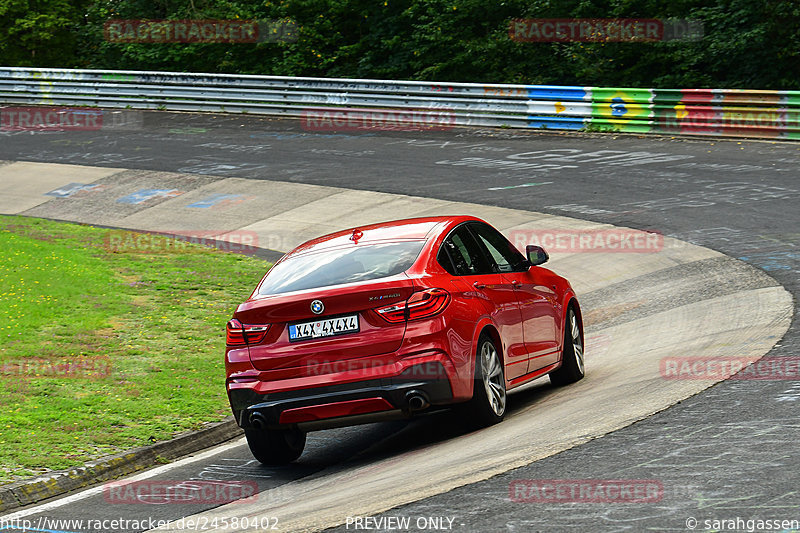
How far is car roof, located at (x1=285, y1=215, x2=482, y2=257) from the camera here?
855cm

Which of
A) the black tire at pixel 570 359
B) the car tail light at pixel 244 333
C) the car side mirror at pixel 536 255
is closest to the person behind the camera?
the car tail light at pixel 244 333

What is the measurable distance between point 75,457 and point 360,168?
16185mm

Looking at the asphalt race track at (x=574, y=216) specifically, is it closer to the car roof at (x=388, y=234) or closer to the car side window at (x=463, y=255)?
the car side window at (x=463, y=255)

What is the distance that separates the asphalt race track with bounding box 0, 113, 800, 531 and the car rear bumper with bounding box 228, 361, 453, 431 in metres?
0.38

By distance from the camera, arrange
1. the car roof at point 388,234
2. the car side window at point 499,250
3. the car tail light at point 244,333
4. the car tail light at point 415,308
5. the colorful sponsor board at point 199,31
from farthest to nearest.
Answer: the colorful sponsor board at point 199,31 < the car side window at point 499,250 < the car roof at point 388,234 < the car tail light at point 244,333 < the car tail light at point 415,308

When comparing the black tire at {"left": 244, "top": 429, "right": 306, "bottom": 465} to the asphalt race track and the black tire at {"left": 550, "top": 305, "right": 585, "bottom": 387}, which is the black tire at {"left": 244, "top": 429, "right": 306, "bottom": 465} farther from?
the black tire at {"left": 550, "top": 305, "right": 585, "bottom": 387}

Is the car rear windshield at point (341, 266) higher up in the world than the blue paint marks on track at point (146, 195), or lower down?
higher up

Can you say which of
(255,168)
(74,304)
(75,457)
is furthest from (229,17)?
(75,457)

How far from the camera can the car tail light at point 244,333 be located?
7836 mm

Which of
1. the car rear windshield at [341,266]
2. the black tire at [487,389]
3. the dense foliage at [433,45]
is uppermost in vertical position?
the dense foliage at [433,45]

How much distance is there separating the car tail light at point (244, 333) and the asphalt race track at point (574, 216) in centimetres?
96

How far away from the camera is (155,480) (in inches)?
312

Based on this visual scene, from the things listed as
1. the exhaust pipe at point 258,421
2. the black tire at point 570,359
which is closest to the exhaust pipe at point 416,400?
the exhaust pipe at point 258,421

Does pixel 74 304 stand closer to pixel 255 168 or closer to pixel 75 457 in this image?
pixel 75 457
